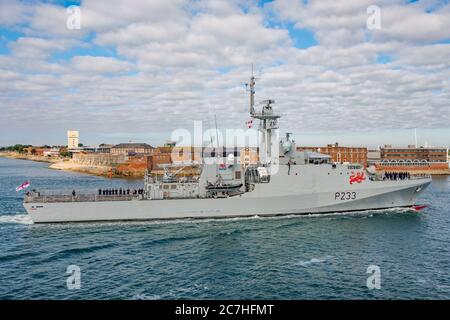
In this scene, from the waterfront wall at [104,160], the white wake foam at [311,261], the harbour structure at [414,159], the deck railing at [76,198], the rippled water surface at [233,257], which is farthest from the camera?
the waterfront wall at [104,160]

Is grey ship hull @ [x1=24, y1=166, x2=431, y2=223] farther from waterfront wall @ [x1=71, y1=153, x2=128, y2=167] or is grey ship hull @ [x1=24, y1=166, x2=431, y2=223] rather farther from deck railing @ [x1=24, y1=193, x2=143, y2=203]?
waterfront wall @ [x1=71, y1=153, x2=128, y2=167]

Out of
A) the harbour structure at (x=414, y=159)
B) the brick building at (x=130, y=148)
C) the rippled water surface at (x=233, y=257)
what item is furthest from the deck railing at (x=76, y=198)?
the brick building at (x=130, y=148)

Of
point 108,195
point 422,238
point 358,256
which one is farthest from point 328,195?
point 108,195

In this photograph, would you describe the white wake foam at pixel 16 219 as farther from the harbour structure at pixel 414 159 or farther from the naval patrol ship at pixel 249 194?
the harbour structure at pixel 414 159

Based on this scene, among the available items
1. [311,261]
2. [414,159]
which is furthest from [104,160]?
[311,261]

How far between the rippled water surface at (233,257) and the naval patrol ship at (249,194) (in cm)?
85

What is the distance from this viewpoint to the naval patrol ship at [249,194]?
82.5 ft

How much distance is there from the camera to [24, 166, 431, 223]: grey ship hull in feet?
82.1

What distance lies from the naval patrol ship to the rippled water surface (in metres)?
0.85
